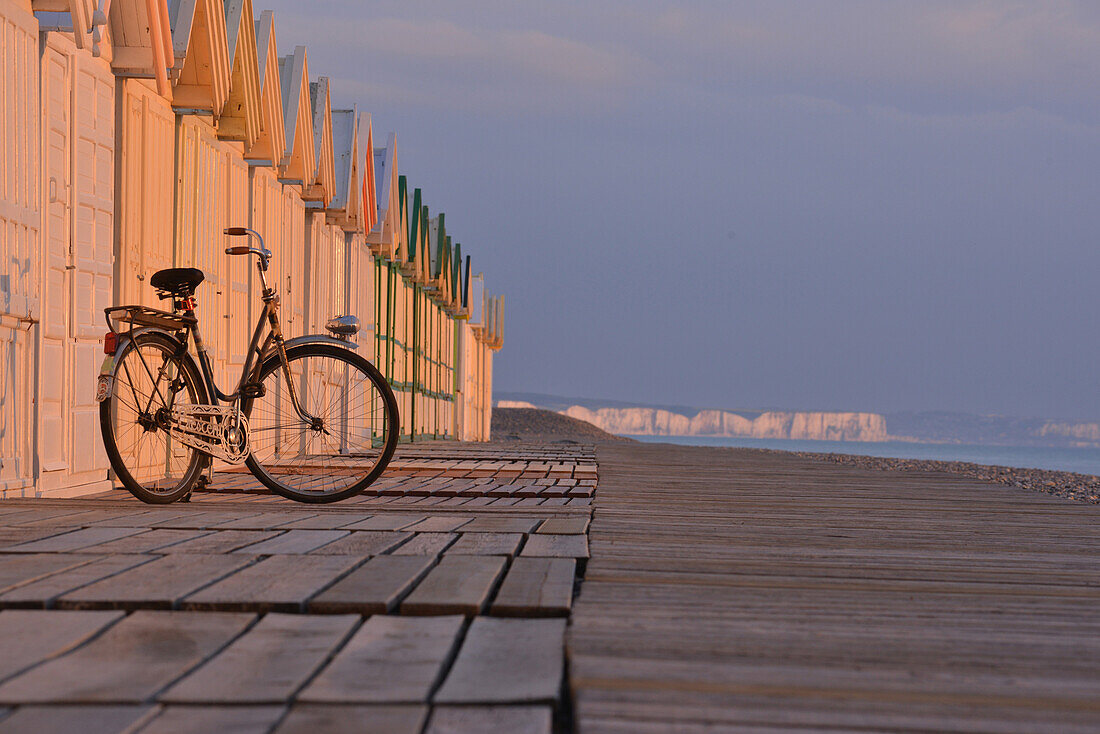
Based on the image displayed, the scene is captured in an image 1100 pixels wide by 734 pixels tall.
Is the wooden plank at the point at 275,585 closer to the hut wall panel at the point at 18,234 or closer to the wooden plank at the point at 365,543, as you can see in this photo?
the wooden plank at the point at 365,543

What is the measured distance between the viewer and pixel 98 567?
247 centimetres

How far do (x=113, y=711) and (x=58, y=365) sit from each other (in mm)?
4108

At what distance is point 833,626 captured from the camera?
6.80ft

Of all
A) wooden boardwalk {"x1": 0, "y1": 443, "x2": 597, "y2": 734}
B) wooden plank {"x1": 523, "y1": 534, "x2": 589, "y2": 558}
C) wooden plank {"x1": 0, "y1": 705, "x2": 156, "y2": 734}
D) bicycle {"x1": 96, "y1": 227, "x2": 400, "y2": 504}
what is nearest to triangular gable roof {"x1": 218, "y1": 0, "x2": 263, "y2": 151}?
bicycle {"x1": 96, "y1": 227, "x2": 400, "y2": 504}

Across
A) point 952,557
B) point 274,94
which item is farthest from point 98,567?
point 274,94

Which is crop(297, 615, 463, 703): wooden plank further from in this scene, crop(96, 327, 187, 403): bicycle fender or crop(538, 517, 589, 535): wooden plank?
crop(96, 327, 187, 403): bicycle fender

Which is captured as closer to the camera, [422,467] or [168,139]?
[168,139]

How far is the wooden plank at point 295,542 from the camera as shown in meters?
2.81

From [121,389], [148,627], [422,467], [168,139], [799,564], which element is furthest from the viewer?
[422,467]

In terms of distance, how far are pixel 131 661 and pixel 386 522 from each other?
1936mm

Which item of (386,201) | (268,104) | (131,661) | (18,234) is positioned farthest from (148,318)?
(386,201)

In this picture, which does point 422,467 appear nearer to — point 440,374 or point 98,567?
point 98,567

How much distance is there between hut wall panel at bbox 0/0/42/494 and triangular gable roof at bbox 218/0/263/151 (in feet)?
8.17

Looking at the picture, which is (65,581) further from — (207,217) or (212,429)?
(207,217)
